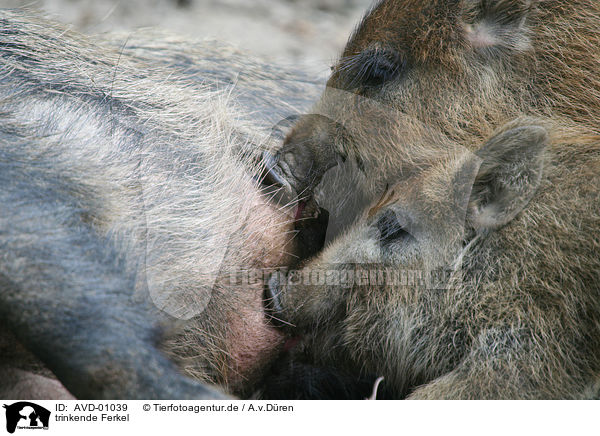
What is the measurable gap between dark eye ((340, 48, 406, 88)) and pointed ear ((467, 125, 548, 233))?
40 cm

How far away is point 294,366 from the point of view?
135cm

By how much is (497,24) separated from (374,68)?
323 mm

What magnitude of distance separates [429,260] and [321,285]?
0.23 m

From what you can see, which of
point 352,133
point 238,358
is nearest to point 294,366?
point 238,358

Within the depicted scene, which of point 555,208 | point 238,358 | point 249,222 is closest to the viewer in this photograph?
point 555,208

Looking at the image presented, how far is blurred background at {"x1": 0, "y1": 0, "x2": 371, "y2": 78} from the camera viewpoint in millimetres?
2209

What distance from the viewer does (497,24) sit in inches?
61.9

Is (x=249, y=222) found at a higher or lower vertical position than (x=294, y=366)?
higher

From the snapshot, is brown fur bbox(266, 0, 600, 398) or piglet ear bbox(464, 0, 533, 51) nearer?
brown fur bbox(266, 0, 600, 398)

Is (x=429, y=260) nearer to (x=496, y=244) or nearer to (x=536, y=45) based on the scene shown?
(x=496, y=244)
